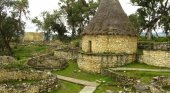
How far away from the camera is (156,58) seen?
94.1 feet

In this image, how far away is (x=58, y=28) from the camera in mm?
61625

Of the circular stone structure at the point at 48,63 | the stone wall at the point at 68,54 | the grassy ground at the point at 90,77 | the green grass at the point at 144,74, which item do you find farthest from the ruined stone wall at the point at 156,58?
the stone wall at the point at 68,54

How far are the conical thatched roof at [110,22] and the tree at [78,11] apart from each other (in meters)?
20.7

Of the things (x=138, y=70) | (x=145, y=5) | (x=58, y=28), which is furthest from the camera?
(x=58, y=28)

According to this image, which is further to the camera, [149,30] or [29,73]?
[149,30]

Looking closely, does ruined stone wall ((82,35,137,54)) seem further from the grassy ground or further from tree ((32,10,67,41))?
tree ((32,10,67,41))

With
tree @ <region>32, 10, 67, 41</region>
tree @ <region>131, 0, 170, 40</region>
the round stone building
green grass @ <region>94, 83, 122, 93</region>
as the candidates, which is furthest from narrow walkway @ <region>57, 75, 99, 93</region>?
tree @ <region>32, 10, 67, 41</region>

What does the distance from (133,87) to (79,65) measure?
32.1 feet

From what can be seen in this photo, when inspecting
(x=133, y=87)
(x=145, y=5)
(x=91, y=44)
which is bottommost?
(x=133, y=87)

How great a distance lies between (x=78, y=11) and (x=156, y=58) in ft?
92.2

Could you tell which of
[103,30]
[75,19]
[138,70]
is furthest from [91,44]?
[75,19]

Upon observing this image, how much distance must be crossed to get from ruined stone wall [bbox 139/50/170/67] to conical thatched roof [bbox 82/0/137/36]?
2320 mm

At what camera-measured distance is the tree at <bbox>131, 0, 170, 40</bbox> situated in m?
44.4

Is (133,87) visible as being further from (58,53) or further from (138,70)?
(58,53)
